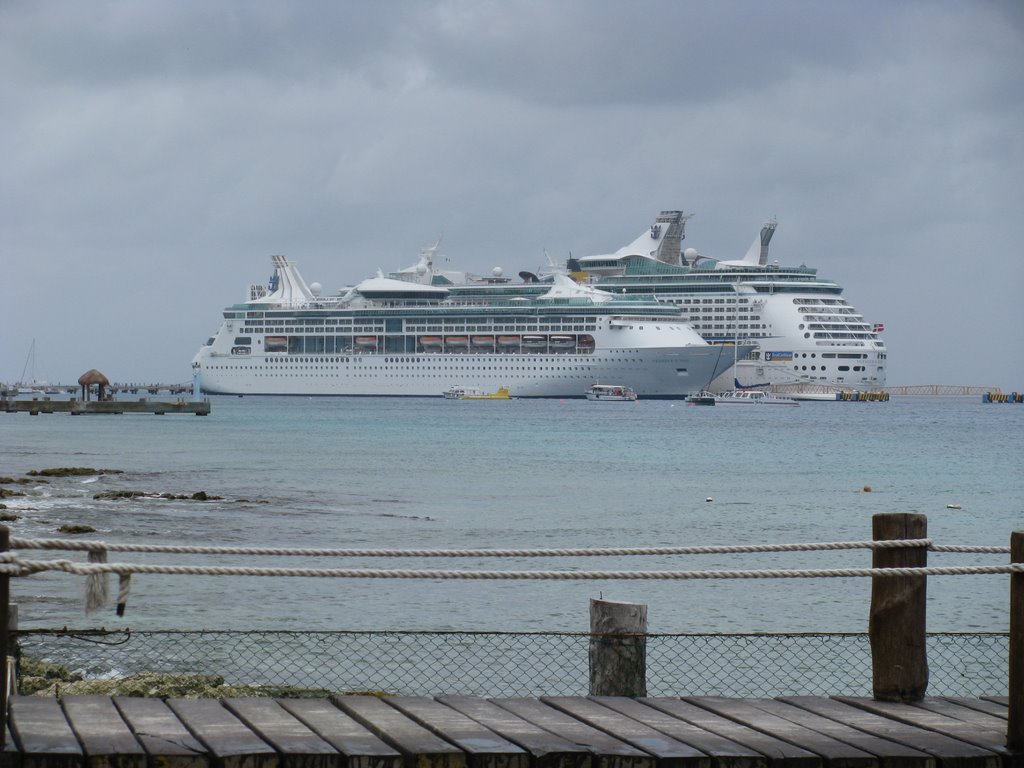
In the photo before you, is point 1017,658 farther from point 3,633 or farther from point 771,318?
point 771,318

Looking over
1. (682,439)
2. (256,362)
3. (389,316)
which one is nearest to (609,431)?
(682,439)

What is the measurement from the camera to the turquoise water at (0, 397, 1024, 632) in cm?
1291

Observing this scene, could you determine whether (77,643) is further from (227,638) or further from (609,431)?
(609,431)

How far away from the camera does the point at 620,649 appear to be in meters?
6.03

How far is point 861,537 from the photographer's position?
69.4 ft

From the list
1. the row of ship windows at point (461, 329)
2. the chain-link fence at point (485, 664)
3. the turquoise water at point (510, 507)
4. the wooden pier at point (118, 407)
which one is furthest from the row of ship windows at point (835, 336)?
the chain-link fence at point (485, 664)

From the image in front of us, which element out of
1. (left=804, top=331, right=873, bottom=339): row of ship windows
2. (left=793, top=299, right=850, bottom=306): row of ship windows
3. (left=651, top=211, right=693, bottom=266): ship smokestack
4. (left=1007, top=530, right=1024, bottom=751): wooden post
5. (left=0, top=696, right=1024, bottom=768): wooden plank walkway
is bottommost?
(left=0, top=696, right=1024, bottom=768): wooden plank walkway

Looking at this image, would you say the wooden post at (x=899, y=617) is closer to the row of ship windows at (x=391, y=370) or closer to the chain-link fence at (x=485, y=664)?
the chain-link fence at (x=485, y=664)

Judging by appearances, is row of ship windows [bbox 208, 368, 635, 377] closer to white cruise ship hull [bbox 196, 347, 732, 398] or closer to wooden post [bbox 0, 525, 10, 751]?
white cruise ship hull [bbox 196, 347, 732, 398]

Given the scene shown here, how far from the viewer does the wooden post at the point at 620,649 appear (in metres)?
6.00

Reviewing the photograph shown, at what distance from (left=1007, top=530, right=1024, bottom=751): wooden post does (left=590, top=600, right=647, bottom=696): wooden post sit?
1.61 meters

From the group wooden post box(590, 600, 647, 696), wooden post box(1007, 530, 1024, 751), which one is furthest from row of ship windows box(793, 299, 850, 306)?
wooden post box(1007, 530, 1024, 751)

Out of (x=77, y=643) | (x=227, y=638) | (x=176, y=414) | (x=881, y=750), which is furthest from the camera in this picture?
(x=176, y=414)

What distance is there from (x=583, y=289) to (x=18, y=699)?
3293 inches
